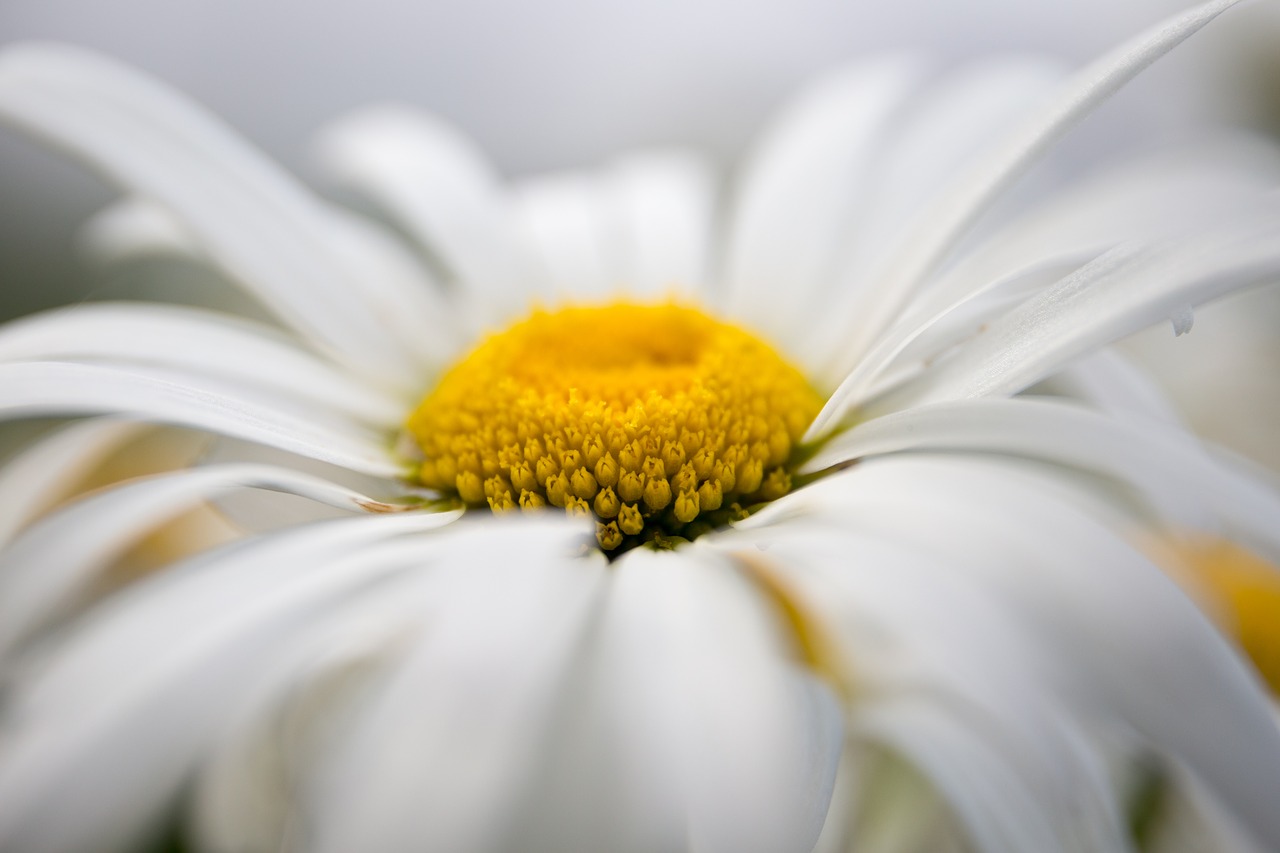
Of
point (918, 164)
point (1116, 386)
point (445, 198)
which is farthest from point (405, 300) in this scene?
point (1116, 386)

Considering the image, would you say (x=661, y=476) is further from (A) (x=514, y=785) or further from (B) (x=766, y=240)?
(B) (x=766, y=240)

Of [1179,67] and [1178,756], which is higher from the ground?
[1179,67]

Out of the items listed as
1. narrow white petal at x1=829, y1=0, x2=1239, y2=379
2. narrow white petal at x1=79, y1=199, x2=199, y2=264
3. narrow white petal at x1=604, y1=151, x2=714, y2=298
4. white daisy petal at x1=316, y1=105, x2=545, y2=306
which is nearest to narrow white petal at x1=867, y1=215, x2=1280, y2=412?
narrow white petal at x1=829, y1=0, x2=1239, y2=379

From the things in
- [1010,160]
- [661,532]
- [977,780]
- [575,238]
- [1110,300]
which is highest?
[575,238]

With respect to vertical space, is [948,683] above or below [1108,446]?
below

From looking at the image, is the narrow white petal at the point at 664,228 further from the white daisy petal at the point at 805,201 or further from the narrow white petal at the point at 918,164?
the narrow white petal at the point at 918,164

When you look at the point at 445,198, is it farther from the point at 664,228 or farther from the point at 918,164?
the point at 918,164

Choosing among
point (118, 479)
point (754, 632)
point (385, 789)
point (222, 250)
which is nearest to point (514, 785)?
point (385, 789)
